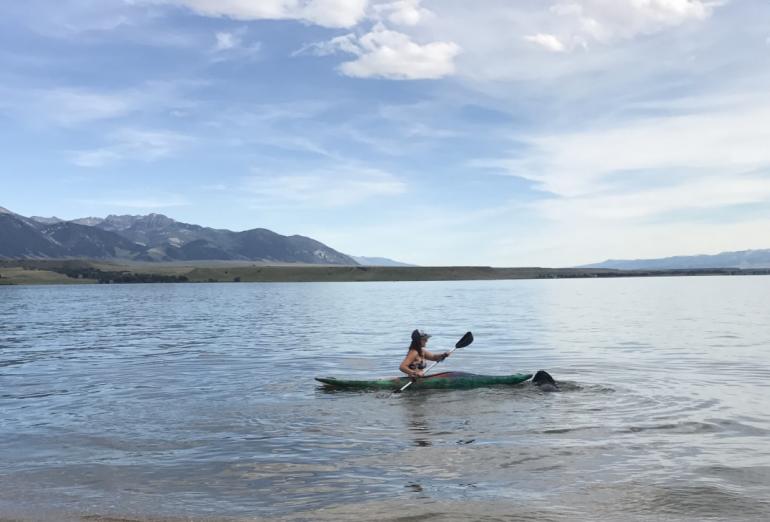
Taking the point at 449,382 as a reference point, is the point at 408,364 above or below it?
above

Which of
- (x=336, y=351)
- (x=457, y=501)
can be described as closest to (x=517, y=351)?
(x=336, y=351)

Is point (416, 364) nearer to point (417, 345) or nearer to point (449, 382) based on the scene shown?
point (417, 345)

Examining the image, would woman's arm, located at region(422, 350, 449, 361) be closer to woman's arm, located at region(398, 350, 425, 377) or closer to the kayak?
woman's arm, located at region(398, 350, 425, 377)

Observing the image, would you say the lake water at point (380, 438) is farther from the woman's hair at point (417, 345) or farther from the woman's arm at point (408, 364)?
the woman's hair at point (417, 345)

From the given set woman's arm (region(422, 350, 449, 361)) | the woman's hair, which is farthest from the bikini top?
woman's arm (region(422, 350, 449, 361))

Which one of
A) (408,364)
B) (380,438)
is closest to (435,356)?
(408,364)

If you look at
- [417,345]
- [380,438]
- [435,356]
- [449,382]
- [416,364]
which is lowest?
[380,438]

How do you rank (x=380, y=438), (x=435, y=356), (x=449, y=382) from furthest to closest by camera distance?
(x=435, y=356) < (x=449, y=382) < (x=380, y=438)

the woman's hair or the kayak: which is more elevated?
the woman's hair

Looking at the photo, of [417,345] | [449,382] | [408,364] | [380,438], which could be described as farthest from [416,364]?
[380,438]

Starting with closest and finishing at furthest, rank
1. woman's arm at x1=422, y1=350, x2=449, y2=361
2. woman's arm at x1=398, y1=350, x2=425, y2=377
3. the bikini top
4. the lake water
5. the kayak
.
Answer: the lake water, the kayak, woman's arm at x1=398, y1=350, x2=425, y2=377, the bikini top, woman's arm at x1=422, y1=350, x2=449, y2=361

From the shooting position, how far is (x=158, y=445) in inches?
686

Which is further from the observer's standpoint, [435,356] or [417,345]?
[435,356]

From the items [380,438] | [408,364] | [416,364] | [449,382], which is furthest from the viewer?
[416,364]
